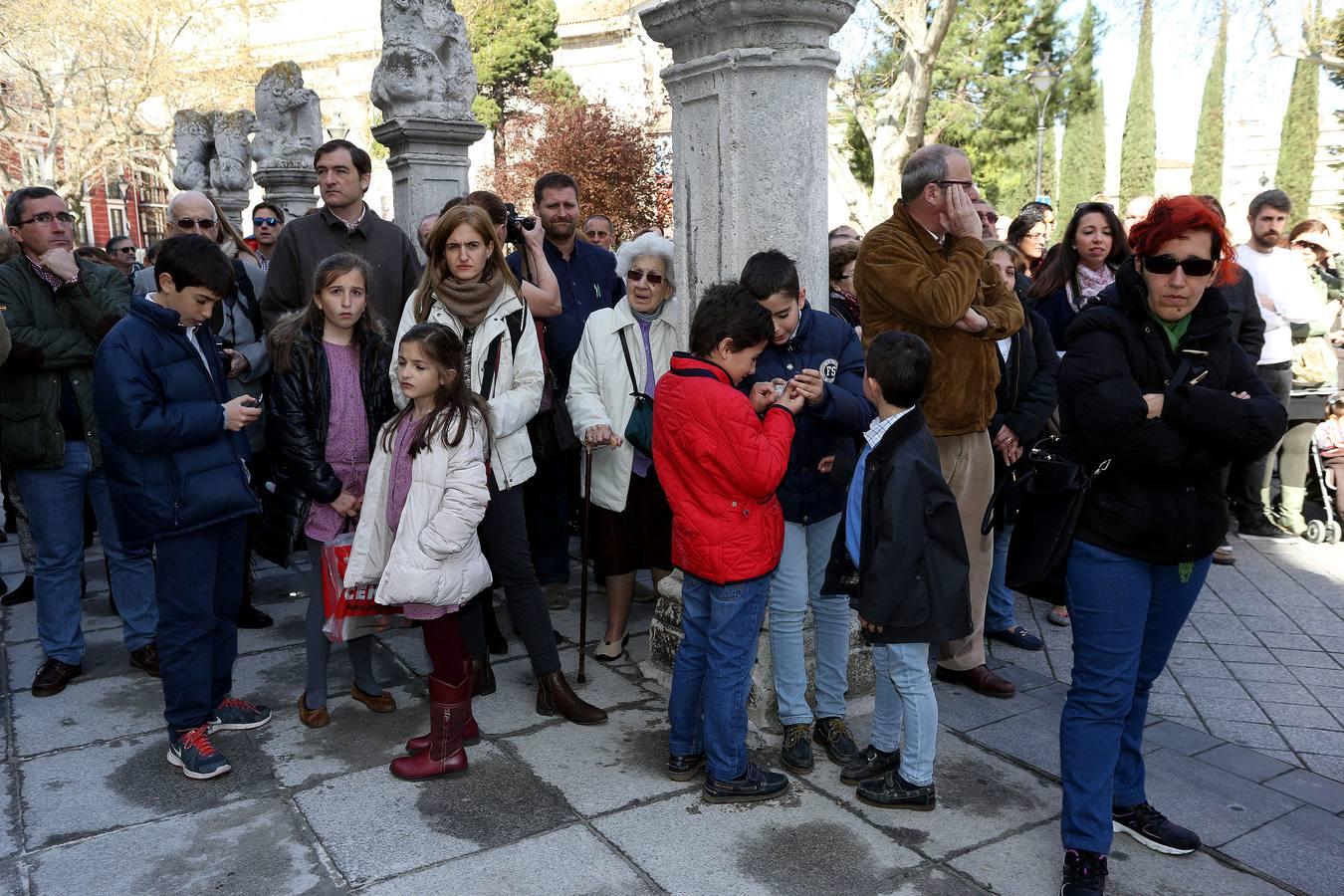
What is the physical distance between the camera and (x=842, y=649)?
3.58m

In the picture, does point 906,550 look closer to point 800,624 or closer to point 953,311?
point 800,624

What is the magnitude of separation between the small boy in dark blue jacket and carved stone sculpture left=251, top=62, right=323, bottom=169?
9.32m

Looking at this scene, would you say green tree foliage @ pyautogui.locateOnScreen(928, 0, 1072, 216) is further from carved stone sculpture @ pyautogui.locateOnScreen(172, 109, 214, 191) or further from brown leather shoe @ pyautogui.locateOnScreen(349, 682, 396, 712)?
brown leather shoe @ pyautogui.locateOnScreen(349, 682, 396, 712)

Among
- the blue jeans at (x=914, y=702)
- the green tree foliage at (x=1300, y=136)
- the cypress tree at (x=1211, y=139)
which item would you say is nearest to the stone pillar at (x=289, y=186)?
the blue jeans at (x=914, y=702)

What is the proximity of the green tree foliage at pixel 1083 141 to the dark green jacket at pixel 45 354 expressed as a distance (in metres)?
34.5

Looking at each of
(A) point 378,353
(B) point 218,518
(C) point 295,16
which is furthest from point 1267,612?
(C) point 295,16

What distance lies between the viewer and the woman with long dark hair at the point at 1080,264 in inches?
205

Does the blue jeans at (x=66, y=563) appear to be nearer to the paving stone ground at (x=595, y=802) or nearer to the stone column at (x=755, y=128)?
the paving stone ground at (x=595, y=802)

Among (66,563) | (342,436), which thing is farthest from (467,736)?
(66,563)

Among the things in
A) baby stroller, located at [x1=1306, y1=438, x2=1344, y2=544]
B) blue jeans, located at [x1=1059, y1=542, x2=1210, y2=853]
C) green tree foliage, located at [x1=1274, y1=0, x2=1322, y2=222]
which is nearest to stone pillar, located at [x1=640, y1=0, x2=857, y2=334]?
blue jeans, located at [x1=1059, y1=542, x2=1210, y2=853]

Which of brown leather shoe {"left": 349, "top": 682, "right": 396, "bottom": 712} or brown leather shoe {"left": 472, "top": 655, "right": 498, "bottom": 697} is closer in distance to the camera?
brown leather shoe {"left": 349, "top": 682, "right": 396, "bottom": 712}

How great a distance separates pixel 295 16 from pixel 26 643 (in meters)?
43.4

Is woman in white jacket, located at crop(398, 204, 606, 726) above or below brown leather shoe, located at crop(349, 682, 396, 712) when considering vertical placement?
above

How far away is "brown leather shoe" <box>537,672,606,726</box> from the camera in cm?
380
